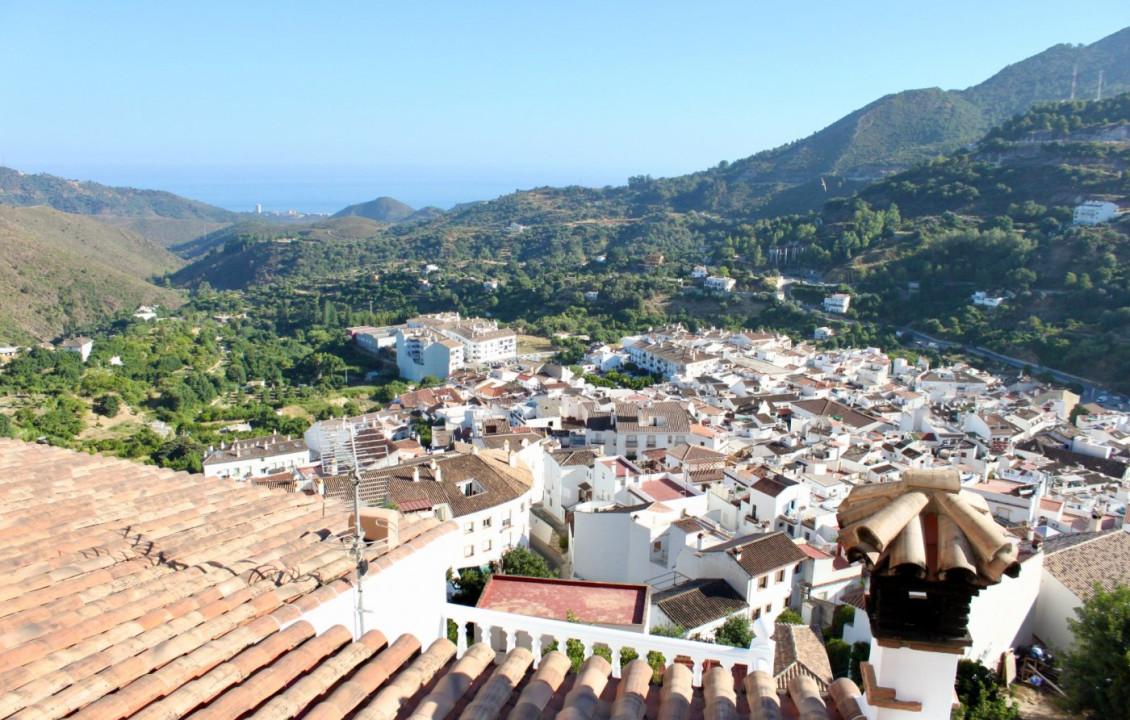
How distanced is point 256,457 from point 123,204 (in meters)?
170

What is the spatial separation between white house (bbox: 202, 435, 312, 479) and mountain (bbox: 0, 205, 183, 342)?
40248 mm

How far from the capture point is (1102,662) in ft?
30.5

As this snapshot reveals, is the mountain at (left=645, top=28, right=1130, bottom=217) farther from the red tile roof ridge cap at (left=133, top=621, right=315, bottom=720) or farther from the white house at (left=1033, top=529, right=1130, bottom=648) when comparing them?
the red tile roof ridge cap at (left=133, top=621, right=315, bottom=720)

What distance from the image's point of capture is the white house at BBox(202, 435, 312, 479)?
91.4 ft

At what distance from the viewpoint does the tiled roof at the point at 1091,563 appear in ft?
41.3

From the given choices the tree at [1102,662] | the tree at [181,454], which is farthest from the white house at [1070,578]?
the tree at [181,454]

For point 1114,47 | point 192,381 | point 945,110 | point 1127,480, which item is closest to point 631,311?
point 192,381

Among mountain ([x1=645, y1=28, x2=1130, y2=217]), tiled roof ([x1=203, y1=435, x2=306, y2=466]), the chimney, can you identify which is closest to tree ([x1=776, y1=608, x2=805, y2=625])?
the chimney

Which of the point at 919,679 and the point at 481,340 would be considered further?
the point at 481,340

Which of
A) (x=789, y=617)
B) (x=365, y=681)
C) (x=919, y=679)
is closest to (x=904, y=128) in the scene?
(x=789, y=617)

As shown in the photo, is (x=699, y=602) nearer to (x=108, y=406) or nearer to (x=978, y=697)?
(x=978, y=697)

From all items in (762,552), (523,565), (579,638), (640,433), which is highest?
(579,638)

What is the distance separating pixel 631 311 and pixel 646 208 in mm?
66561

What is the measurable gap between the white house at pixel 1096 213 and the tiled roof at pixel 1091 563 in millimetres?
49004
